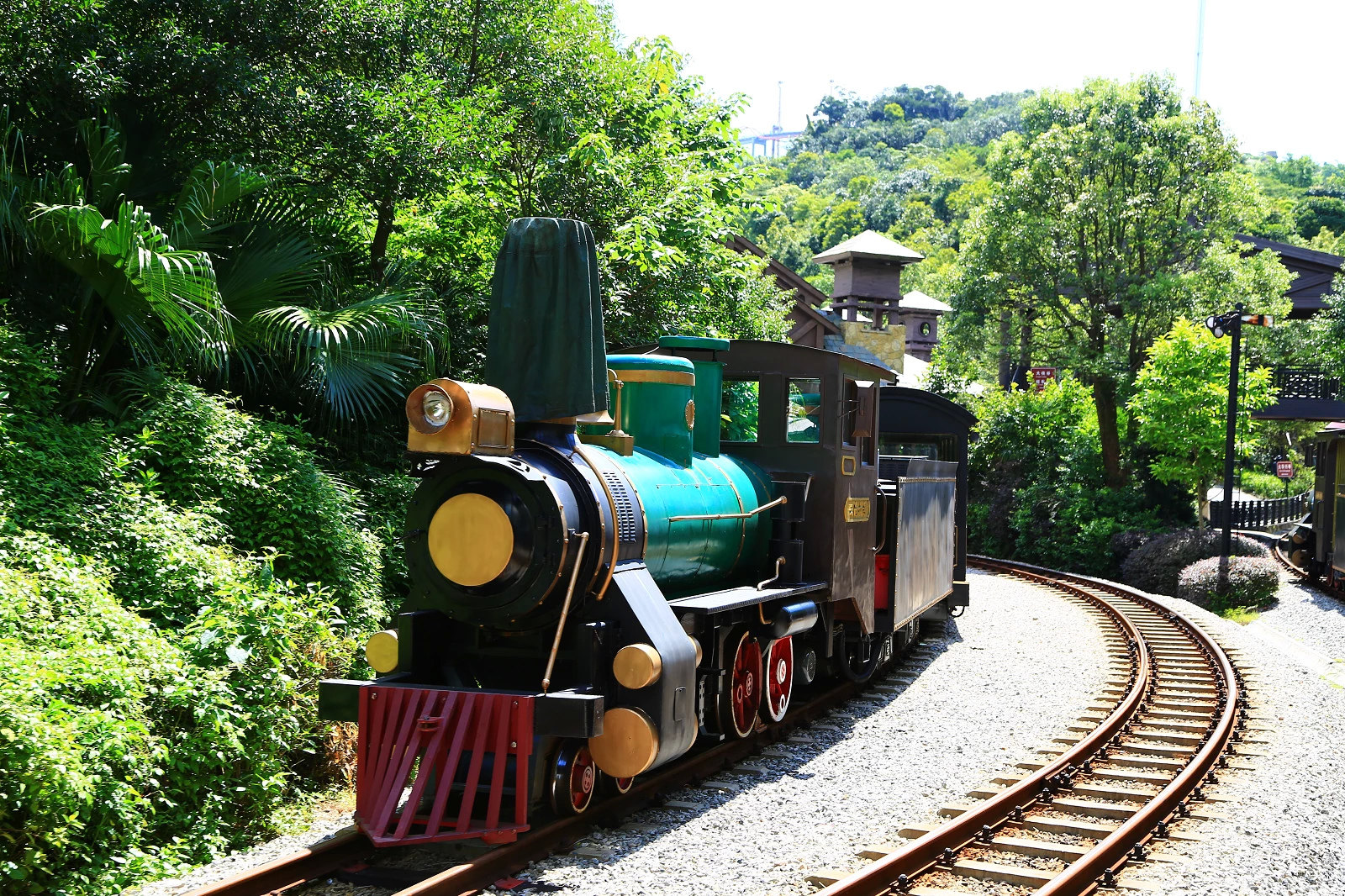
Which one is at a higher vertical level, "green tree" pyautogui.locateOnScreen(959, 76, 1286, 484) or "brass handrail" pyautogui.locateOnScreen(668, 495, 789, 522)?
"green tree" pyautogui.locateOnScreen(959, 76, 1286, 484)

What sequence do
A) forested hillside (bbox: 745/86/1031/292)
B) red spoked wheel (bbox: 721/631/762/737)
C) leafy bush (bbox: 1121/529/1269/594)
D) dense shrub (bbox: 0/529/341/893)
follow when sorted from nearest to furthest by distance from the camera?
1. dense shrub (bbox: 0/529/341/893)
2. red spoked wheel (bbox: 721/631/762/737)
3. leafy bush (bbox: 1121/529/1269/594)
4. forested hillside (bbox: 745/86/1031/292)

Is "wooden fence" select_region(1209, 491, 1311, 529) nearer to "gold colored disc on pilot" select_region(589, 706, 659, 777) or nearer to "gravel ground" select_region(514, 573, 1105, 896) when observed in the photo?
"gravel ground" select_region(514, 573, 1105, 896)

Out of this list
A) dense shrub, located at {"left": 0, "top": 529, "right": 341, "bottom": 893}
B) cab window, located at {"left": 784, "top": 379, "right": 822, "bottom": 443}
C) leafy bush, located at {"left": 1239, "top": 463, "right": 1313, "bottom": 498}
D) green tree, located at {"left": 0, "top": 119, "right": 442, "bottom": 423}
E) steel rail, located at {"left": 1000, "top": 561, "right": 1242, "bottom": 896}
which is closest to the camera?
dense shrub, located at {"left": 0, "top": 529, "right": 341, "bottom": 893}

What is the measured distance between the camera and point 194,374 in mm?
10094

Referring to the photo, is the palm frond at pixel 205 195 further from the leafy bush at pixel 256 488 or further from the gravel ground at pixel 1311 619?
the gravel ground at pixel 1311 619

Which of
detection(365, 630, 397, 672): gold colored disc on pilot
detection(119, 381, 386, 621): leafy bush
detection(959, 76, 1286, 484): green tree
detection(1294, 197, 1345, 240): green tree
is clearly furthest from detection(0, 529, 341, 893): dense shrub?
detection(1294, 197, 1345, 240): green tree

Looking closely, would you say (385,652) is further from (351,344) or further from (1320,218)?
(1320,218)

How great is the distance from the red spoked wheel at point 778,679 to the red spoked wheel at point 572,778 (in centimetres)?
218

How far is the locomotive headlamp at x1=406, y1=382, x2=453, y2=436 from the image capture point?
6.25 m

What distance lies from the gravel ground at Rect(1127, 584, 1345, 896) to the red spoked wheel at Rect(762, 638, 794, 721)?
9.69ft

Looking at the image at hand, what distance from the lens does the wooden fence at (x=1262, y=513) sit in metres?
32.7

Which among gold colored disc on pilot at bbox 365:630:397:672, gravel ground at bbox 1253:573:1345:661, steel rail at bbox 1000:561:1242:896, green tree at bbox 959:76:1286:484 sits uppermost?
green tree at bbox 959:76:1286:484

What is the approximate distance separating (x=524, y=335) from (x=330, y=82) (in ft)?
18.2

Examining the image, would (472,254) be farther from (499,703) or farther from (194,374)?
(499,703)
